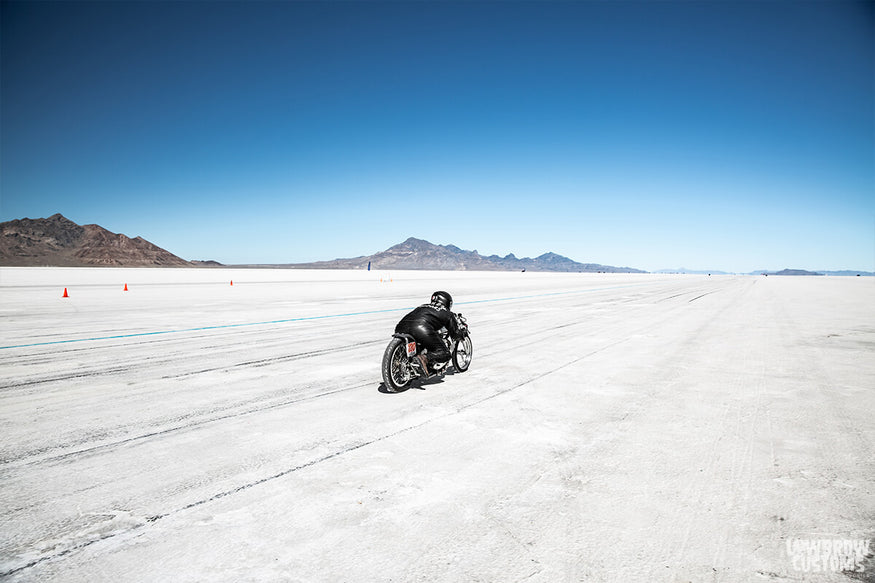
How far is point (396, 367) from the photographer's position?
6207mm

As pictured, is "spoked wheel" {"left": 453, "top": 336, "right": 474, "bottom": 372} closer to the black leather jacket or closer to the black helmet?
the black leather jacket

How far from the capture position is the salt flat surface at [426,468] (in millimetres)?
2699

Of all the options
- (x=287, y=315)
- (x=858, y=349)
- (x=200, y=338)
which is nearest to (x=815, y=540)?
(x=858, y=349)

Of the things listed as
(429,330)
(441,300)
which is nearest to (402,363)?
(429,330)

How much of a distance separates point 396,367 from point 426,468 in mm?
2430

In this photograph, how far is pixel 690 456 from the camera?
4.18 metres

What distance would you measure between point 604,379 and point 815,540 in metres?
4.14

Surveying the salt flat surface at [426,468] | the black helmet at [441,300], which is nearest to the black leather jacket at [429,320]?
the black helmet at [441,300]

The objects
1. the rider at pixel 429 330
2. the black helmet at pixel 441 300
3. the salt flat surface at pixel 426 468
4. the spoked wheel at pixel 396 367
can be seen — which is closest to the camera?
the salt flat surface at pixel 426 468

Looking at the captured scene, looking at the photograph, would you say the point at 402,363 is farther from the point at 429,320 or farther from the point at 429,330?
the point at 429,320

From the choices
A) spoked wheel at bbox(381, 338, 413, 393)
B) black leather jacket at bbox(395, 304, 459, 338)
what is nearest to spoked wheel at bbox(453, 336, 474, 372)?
black leather jacket at bbox(395, 304, 459, 338)

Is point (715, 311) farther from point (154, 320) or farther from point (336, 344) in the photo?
point (154, 320)

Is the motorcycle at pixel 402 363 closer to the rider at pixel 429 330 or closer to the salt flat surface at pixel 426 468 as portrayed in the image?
the rider at pixel 429 330

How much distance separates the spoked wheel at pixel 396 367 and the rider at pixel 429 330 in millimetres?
260
